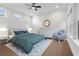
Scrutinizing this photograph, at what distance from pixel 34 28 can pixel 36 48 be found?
1.47ft

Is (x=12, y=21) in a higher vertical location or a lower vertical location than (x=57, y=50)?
higher

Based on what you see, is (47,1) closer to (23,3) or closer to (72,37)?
(23,3)

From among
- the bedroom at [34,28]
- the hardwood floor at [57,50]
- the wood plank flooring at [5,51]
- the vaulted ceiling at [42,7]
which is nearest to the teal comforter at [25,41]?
the bedroom at [34,28]

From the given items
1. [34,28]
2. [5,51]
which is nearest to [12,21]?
[34,28]

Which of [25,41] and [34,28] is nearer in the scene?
[25,41]

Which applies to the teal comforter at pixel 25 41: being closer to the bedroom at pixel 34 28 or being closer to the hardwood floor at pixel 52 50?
the bedroom at pixel 34 28

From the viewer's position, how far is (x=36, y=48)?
2.55 meters

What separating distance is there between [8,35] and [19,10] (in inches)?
23.1

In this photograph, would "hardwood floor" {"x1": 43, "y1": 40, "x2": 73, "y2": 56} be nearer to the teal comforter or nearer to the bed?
the bed

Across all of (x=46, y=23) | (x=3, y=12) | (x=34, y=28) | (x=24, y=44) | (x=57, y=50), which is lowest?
(x=57, y=50)

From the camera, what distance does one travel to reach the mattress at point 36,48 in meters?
2.44

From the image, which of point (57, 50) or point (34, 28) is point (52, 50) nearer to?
point (57, 50)

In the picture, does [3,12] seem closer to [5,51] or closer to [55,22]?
[5,51]

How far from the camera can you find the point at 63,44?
2650mm
